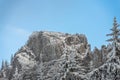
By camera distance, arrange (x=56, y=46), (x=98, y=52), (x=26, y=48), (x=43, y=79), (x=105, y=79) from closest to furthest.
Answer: (x=105, y=79) → (x=43, y=79) → (x=98, y=52) → (x=56, y=46) → (x=26, y=48)

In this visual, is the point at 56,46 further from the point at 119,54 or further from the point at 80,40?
the point at 119,54

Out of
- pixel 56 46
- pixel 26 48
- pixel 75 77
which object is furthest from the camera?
pixel 26 48

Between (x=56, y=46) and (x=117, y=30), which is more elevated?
(x=56, y=46)

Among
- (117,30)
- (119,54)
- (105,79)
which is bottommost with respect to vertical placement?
(105,79)

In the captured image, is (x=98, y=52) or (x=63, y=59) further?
(x=98, y=52)

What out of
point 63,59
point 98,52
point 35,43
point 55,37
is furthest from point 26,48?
point 63,59

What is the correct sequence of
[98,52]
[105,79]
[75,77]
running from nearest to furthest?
[105,79], [75,77], [98,52]

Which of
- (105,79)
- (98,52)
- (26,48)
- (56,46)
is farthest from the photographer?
(26,48)

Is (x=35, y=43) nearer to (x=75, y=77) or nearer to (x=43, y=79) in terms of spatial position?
(x=43, y=79)

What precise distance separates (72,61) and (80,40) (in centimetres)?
10017

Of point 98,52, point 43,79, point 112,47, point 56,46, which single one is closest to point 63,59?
point 112,47

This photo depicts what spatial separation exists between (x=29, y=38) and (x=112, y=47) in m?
116

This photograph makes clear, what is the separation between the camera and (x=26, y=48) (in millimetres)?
139750

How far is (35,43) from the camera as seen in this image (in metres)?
140
